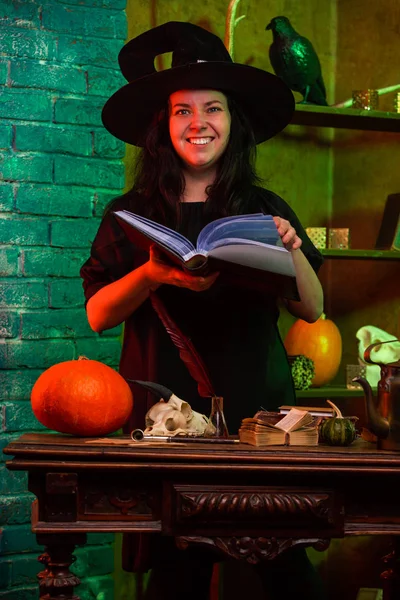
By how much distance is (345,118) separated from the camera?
11.3 ft

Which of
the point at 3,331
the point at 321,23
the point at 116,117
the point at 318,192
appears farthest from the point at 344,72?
the point at 3,331

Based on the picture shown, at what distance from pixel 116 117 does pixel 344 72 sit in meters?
1.53

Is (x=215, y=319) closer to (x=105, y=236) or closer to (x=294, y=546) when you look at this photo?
(x=105, y=236)

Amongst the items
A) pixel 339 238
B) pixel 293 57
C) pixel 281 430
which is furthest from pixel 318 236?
pixel 281 430

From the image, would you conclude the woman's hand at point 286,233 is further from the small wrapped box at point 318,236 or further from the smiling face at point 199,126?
the small wrapped box at point 318,236

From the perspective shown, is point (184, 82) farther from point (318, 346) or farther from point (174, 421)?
point (318, 346)

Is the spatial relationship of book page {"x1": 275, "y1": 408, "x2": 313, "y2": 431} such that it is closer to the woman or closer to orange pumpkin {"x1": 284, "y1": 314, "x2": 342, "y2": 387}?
the woman

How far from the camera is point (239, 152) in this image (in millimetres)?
2398

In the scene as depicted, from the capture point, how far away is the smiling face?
90.1 inches

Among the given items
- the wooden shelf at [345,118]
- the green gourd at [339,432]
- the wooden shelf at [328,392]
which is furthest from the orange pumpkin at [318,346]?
the green gourd at [339,432]

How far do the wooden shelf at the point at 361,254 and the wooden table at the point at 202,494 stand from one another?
5.25 feet

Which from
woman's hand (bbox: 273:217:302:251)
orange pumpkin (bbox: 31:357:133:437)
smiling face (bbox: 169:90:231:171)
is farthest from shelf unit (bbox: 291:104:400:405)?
orange pumpkin (bbox: 31:357:133:437)

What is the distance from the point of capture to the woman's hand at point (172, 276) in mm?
1996

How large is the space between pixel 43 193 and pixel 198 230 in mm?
765
